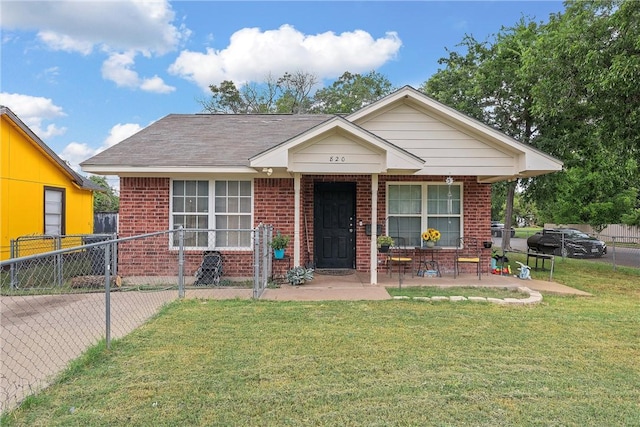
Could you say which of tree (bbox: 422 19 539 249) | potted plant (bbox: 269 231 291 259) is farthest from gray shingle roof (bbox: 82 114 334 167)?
tree (bbox: 422 19 539 249)

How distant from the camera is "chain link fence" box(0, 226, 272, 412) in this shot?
149 inches

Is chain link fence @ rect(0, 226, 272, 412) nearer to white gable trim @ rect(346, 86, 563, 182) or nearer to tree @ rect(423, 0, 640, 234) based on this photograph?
white gable trim @ rect(346, 86, 563, 182)

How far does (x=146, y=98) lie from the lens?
21.6 meters

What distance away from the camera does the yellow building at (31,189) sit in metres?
10.3

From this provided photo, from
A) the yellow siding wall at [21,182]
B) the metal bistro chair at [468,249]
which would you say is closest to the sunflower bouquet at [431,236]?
the metal bistro chair at [468,249]

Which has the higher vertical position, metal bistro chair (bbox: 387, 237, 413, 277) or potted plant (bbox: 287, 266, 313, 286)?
metal bistro chair (bbox: 387, 237, 413, 277)

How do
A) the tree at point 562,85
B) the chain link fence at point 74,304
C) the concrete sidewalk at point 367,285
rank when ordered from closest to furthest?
1. the chain link fence at point 74,304
2. the concrete sidewalk at point 367,285
3. the tree at point 562,85

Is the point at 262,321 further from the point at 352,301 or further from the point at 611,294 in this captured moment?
the point at 611,294

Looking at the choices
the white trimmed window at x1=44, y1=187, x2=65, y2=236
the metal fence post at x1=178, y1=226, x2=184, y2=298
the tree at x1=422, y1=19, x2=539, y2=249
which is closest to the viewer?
the metal fence post at x1=178, y1=226, x2=184, y2=298

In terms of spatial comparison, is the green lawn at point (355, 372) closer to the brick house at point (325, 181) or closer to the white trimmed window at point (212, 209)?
the brick house at point (325, 181)

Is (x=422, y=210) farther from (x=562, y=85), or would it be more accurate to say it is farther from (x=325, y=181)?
(x=562, y=85)

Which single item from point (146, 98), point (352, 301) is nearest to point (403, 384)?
point (352, 301)

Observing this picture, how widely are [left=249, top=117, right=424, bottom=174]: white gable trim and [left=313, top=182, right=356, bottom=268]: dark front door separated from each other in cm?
196

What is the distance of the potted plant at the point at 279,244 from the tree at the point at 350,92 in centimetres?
2517
